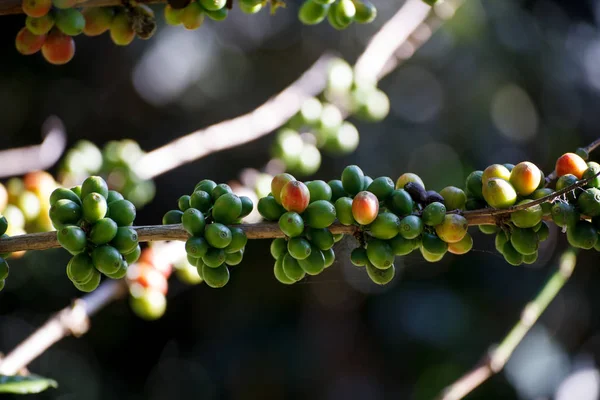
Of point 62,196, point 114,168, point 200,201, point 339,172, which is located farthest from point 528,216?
point 339,172

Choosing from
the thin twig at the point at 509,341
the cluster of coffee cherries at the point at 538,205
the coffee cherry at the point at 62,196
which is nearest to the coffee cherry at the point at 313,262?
the cluster of coffee cherries at the point at 538,205

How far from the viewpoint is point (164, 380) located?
3.91 m

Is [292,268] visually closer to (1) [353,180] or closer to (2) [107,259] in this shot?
(1) [353,180]

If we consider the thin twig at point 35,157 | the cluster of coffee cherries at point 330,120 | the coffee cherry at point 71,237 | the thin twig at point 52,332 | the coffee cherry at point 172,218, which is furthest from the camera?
the cluster of coffee cherries at point 330,120

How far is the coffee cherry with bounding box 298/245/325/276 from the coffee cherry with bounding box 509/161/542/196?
1.19 ft

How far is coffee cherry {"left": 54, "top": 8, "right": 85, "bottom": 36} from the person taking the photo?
4.42 ft

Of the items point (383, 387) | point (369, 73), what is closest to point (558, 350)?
point (383, 387)

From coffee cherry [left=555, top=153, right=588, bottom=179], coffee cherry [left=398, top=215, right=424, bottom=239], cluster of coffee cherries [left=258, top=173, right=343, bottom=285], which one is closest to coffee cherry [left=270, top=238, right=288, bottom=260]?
cluster of coffee cherries [left=258, top=173, right=343, bottom=285]

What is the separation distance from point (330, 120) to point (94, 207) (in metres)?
1.65

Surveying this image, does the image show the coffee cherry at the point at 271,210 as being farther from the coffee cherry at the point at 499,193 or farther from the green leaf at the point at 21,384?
the green leaf at the point at 21,384

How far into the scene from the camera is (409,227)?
109 cm

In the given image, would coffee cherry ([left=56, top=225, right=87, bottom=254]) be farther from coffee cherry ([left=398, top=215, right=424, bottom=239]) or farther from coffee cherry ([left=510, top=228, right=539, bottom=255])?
coffee cherry ([left=510, top=228, right=539, bottom=255])

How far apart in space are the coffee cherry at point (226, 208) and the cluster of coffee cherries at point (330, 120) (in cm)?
143

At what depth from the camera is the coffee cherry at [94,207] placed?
3.52 ft
